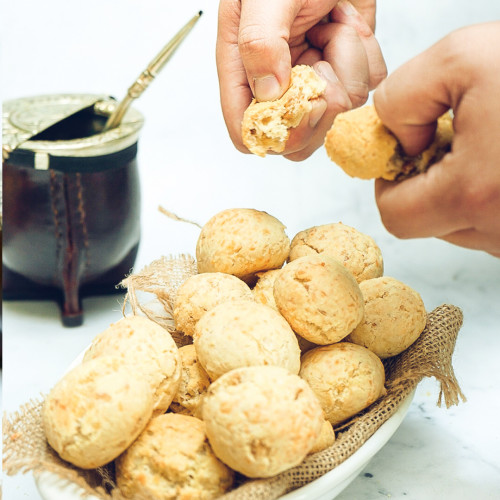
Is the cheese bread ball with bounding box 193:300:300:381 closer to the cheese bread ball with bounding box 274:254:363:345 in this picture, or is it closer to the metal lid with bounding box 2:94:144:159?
the cheese bread ball with bounding box 274:254:363:345

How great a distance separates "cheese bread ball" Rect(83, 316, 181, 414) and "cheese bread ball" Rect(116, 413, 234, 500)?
0.06m

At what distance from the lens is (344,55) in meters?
1.15

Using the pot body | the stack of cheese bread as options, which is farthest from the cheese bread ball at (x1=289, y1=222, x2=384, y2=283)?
the pot body

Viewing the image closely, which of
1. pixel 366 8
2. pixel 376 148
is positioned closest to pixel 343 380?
pixel 376 148

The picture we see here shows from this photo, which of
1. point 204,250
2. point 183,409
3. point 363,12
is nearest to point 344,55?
point 363,12

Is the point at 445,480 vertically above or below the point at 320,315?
below

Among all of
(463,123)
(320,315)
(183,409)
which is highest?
(463,123)

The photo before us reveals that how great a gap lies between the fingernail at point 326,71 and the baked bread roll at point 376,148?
37cm

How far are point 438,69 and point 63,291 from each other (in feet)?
3.07

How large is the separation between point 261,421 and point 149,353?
18 centimetres

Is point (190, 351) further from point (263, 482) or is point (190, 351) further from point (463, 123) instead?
point (463, 123)

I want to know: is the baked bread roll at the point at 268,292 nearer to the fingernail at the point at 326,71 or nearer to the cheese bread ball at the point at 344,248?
the cheese bread ball at the point at 344,248

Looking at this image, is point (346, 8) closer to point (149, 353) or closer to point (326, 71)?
Answer: point (326, 71)

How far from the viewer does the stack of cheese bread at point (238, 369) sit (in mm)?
698
